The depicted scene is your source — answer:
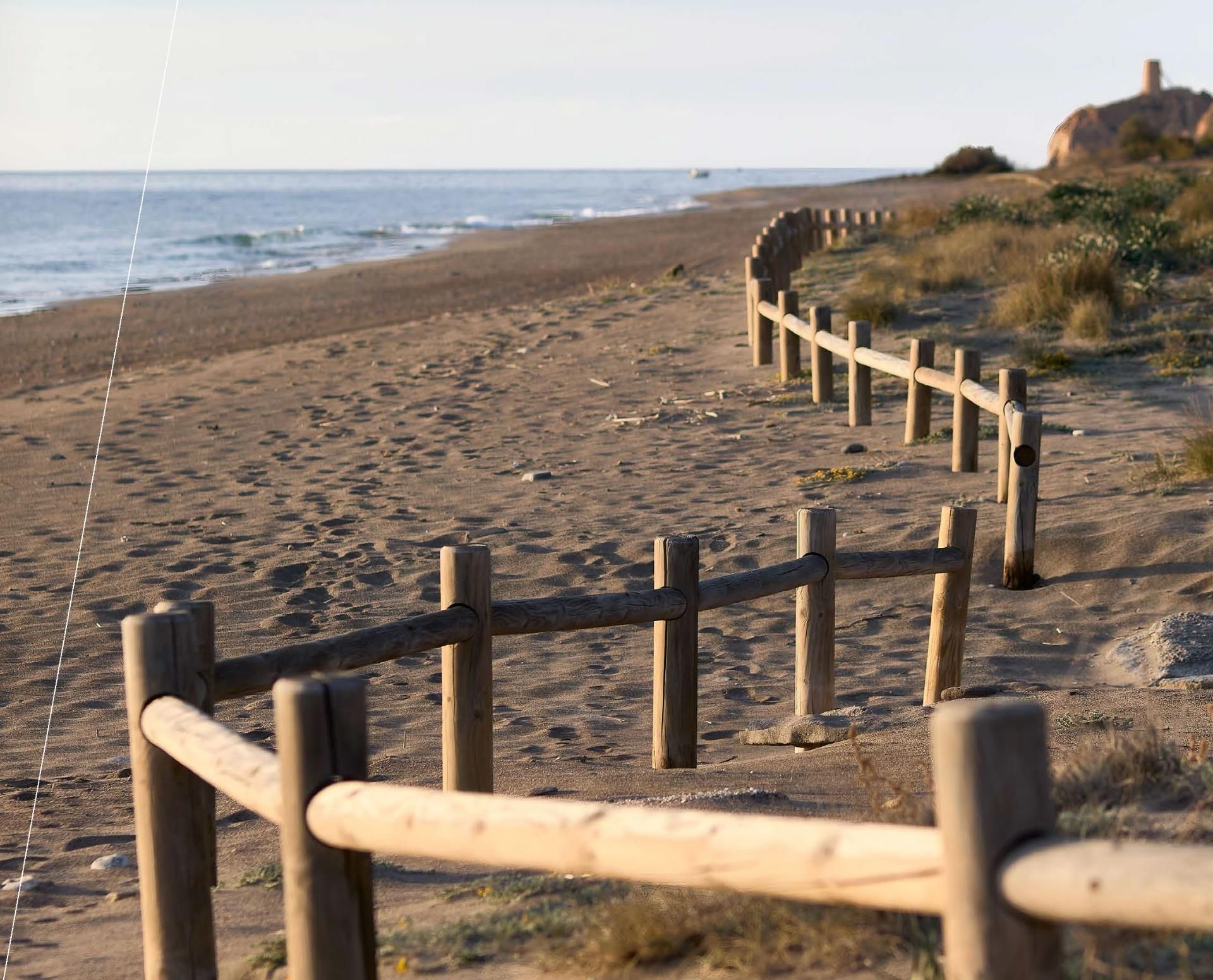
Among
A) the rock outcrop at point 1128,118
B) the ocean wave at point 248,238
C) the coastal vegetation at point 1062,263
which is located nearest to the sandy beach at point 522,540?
the coastal vegetation at point 1062,263

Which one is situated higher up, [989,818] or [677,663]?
[989,818]

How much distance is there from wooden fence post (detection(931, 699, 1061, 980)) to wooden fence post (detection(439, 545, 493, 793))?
8.01 feet

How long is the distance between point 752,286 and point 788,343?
1542mm

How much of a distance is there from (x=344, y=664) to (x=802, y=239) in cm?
1920

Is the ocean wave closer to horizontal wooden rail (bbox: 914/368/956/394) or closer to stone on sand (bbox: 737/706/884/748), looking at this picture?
horizontal wooden rail (bbox: 914/368/956/394)

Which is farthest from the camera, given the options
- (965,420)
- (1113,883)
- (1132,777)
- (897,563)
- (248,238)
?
(248,238)

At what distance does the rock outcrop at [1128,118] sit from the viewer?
225 feet

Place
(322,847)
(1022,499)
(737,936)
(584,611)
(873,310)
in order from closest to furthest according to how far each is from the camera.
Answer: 1. (322,847)
2. (737,936)
3. (584,611)
4. (1022,499)
5. (873,310)

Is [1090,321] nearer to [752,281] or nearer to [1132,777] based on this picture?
[752,281]

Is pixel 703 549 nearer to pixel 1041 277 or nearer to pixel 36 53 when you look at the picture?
pixel 36 53

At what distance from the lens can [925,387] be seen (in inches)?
399

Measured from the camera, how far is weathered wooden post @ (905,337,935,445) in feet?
32.2

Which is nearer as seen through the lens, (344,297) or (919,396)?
(919,396)

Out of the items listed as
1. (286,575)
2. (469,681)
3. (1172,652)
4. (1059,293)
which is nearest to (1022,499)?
(1172,652)
